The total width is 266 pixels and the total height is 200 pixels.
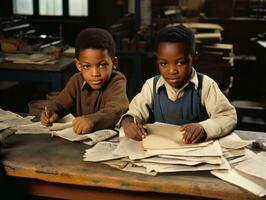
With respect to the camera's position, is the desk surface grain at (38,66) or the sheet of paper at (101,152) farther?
the desk surface grain at (38,66)

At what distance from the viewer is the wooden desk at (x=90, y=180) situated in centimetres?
136

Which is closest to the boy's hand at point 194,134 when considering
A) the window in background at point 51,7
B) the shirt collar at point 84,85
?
the shirt collar at point 84,85

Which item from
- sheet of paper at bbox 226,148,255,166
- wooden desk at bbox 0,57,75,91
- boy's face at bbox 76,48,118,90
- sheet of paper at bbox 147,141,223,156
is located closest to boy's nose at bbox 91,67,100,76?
boy's face at bbox 76,48,118,90

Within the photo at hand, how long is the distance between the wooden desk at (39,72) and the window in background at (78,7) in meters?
4.51

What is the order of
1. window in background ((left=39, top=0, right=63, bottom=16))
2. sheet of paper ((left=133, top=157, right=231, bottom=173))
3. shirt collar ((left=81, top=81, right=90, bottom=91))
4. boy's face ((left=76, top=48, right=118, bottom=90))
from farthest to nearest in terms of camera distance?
window in background ((left=39, top=0, right=63, bottom=16)), shirt collar ((left=81, top=81, right=90, bottom=91)), boy's face ((left=76, top=48, right=118, bottom=90)), sheet of paper ((left=133, top=157, right=231, bottom=173))

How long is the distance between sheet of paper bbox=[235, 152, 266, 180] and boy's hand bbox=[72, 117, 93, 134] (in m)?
0.67

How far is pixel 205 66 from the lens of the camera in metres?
4.71

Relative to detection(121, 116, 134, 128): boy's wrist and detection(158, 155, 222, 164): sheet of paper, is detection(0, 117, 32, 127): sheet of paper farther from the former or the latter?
detection(158, 155, 222, 164): sheet of paper

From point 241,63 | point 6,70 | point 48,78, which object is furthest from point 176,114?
point 241,63

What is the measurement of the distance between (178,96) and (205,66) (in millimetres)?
2827

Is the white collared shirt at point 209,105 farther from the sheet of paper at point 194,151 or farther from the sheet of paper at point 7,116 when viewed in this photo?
the sheet of paper at point 7,116

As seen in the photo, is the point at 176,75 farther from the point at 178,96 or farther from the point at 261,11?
the point at 261,11

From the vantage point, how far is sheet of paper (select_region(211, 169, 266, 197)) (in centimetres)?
133

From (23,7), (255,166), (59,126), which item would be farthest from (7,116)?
(23,7)
